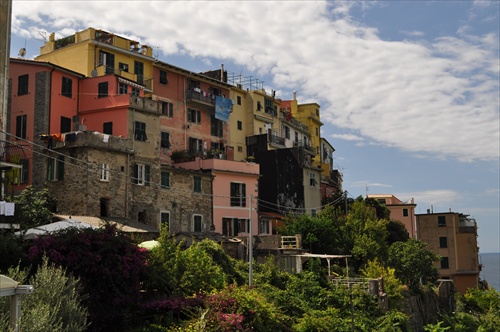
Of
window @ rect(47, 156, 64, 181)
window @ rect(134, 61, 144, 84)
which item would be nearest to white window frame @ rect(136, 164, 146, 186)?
window @ rect(47, 156, 64, 181)

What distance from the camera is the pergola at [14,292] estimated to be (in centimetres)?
1396

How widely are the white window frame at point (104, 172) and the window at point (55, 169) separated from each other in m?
2.42

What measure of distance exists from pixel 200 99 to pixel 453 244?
39820 mm

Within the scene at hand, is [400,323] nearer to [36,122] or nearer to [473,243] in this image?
[36,122]

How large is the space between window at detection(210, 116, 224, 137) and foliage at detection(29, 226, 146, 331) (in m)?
32.4

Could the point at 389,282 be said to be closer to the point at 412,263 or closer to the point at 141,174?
the point at 412,263

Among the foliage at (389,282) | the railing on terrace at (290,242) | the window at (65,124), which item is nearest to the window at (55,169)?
the window at (65,124)

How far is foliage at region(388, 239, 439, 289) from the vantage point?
5091 centimetres

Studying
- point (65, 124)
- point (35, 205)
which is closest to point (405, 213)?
point (65, 124)

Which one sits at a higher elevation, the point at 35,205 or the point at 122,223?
the point at 35,205

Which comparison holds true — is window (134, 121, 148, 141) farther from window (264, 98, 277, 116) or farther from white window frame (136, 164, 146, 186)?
window (264, 98, 277, 116)

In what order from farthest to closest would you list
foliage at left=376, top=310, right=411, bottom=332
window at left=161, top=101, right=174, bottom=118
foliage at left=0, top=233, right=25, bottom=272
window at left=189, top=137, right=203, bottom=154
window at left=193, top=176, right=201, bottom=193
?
1. window at left=189, top=137, right=203, bottom=154
2. window at left=161, top=101, right=174, bottom=118
3. window at left=193, top=176, right=201, bottom=193
4. foliage at left=376, top=310, right=411, bottom=332
5. foliage at left=0, top=233, right=25, bottom=272

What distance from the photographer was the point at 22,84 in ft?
128

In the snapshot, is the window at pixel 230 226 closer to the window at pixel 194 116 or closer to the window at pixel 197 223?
the window at pixel 197 223
